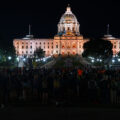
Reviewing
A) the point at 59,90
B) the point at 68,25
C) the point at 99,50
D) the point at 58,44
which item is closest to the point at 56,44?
the point at 58,44

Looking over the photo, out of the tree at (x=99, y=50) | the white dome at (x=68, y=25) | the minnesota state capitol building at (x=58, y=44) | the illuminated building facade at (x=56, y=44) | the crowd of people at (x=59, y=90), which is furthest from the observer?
the white dome at (x=68, y=25)

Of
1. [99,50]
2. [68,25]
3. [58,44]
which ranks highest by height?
[68,25]

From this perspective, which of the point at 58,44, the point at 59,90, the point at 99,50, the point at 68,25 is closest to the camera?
the point at 59,90

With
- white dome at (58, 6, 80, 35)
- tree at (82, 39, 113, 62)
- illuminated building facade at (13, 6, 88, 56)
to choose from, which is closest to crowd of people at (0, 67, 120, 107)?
tree at (82, 39, 113, 62)

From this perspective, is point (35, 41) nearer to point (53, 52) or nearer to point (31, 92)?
point (53, 52)

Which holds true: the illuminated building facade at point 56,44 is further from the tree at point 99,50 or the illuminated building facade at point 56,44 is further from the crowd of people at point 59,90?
the crowd of people at point 59,90

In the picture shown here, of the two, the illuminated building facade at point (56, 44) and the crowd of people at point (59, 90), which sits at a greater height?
the illuminated building facade at point (56, 44)

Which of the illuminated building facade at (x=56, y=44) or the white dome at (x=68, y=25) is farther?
the white dome at (x=68, y=25)

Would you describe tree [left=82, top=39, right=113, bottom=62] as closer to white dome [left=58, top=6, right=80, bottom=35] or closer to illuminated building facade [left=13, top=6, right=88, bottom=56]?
illuminated building facade [left=13, top=6, right=88, bottom=56]

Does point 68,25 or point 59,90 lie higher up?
point 68,25

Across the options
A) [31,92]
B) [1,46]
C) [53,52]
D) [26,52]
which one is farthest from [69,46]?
[31,92]

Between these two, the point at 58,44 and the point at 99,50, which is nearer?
the point at 99,50

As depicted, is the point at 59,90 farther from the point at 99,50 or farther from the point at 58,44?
the point at 58,44

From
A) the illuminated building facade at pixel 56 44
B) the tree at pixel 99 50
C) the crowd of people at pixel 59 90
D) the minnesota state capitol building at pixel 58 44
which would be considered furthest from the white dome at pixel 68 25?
the crowd of people at pixel 59 90
